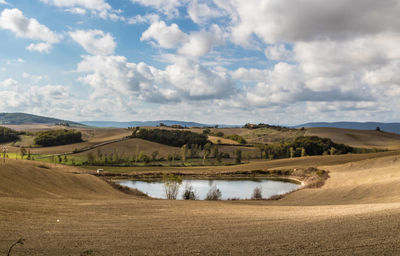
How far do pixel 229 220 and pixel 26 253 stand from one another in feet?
30.0

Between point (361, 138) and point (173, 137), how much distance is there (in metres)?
86.4

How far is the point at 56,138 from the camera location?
411ft

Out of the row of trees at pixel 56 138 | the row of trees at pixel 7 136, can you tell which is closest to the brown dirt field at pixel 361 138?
the row of trees at pixel 56 138

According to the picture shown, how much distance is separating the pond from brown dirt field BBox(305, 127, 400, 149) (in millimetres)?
77259

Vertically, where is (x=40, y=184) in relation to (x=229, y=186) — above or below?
above

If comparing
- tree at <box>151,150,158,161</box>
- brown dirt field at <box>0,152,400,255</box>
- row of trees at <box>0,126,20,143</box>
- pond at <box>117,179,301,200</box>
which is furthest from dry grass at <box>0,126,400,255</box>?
row of trees at <box>0,126,20,143</box>

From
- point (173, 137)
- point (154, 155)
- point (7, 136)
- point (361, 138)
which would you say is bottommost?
point (154, 155)

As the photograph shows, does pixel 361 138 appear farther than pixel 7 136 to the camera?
Yes

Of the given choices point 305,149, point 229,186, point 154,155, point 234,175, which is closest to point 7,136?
point 154,155

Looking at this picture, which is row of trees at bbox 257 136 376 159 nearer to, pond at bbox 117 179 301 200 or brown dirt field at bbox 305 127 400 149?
brown dirt field at bbox 305 127 400 149

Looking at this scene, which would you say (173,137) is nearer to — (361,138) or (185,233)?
(361,138)

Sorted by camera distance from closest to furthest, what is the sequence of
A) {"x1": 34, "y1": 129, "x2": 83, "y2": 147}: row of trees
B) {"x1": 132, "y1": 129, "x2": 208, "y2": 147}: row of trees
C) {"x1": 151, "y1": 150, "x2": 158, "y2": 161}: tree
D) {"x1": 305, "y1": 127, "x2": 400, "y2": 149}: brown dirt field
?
{"x1": 151, "y1": 150, "x2": 158, "y2": 161}: tree → {"x1": 34, "y1": 129, "x2": 83, "y2": 147}: row of trees → {"x1": 132, "y1": 129, "x2": 208, "y2": 147}: row of trees → {"x1": 305, "y1": 127, "x2": 400, "y2": 149}: brown dirt field

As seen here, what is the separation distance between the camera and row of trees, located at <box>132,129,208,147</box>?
131250 millimetres

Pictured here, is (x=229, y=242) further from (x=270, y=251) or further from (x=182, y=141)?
(x=182, y=141)
